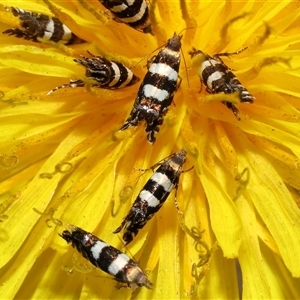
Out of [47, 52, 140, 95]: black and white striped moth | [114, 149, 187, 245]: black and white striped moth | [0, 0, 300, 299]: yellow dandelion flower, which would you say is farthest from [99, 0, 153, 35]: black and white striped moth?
[114, 149, 187, 245]: black and white striped moth

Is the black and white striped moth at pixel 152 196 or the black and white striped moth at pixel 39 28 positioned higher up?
the black and white striped moth at pixel 39 28

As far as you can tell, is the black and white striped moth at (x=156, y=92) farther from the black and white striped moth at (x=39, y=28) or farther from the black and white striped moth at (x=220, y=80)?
the black and white striped moth at (x=39, y=28)

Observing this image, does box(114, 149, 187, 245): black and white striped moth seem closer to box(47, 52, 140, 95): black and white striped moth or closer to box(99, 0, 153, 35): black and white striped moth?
box(47, 52, 140, 95): black and white striped moth

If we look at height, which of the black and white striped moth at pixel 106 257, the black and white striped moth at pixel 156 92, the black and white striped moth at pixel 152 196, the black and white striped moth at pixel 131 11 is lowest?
the black and white striped moth at pixel 106 257

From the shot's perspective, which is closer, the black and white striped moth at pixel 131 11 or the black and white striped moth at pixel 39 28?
the black and white striped moth at pixel 131 11

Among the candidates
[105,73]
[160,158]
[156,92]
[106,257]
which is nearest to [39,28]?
[105,73]

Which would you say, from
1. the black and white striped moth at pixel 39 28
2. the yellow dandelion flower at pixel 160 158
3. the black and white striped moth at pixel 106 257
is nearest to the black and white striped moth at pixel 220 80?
the yellow dandelion flower at pixel 160 158
